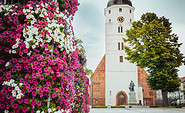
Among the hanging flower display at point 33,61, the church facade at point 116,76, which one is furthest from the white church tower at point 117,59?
the hanging flower display at point 33,61

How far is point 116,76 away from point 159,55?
1352 centimetres

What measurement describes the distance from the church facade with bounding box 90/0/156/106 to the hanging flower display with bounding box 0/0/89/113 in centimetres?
2878

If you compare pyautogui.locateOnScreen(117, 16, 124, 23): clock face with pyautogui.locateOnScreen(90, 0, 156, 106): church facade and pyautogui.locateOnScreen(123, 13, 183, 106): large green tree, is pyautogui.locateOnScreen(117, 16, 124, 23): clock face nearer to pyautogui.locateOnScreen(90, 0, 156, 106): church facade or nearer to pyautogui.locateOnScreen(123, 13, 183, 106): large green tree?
pyautogui.locateOnScreen(90, 0, 156, 106): church facade

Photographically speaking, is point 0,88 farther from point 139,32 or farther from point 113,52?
point 113,52

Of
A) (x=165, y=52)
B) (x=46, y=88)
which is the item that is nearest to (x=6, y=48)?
(x=46, y=88)

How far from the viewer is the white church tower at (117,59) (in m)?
31.8

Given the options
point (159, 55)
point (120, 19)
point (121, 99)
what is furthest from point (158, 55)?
point (120, 19)

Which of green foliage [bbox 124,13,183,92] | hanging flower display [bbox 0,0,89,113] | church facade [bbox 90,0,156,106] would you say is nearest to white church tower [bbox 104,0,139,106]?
church facade [bbox 90,0,156,106]

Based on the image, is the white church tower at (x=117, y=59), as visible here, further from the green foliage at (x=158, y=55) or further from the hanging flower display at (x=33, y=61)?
the hanging flower display at (x=33, y=61)

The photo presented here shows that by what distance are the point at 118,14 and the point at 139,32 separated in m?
15.6

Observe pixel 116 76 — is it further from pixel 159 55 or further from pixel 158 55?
pixel 158 55

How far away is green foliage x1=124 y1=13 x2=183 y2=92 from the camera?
63.4 feet

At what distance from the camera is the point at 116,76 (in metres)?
32.6

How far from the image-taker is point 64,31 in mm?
3146
